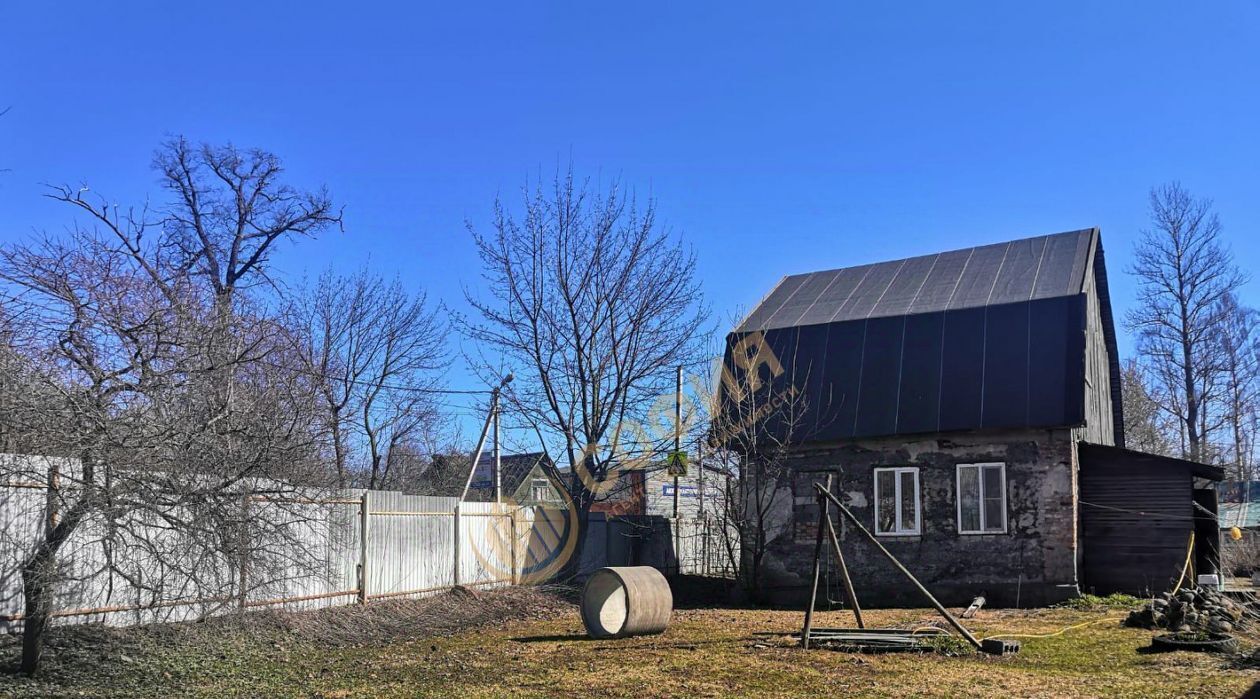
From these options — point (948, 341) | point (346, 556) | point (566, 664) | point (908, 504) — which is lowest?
point (566, 664)

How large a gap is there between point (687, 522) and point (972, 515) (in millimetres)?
8082

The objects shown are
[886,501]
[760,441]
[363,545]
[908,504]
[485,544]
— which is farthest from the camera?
[760,441]

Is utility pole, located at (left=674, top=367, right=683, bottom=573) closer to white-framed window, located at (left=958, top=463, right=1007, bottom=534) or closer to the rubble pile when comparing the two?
white-framed window, located at (left=958, top=463, right=1007, bottom=534)

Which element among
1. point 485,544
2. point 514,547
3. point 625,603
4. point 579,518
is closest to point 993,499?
point 579,518

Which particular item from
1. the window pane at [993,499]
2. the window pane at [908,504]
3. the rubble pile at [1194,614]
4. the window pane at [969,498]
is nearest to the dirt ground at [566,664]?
the rubble pile at [1194,614]

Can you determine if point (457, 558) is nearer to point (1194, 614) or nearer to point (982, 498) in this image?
point (982, 498)

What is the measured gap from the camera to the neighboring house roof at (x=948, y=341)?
19.1 metres

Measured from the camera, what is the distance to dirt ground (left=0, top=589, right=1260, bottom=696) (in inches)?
387

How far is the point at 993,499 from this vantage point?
1945 centimetres

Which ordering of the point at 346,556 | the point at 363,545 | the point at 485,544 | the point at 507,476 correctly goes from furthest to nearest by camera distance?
the point at 507,476 → the point at 485,544 → the point at 363,545 → the point at 346,556

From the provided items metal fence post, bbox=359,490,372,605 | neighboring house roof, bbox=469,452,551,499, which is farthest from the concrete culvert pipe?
neighboring house roof, bbox=469,452,551,499

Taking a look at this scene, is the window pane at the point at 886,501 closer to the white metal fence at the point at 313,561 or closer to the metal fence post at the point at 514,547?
the white metal fence at the point at 313,561

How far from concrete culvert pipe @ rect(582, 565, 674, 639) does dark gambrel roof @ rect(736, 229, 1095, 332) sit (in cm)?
961

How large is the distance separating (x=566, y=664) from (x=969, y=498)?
10753 millimetres
